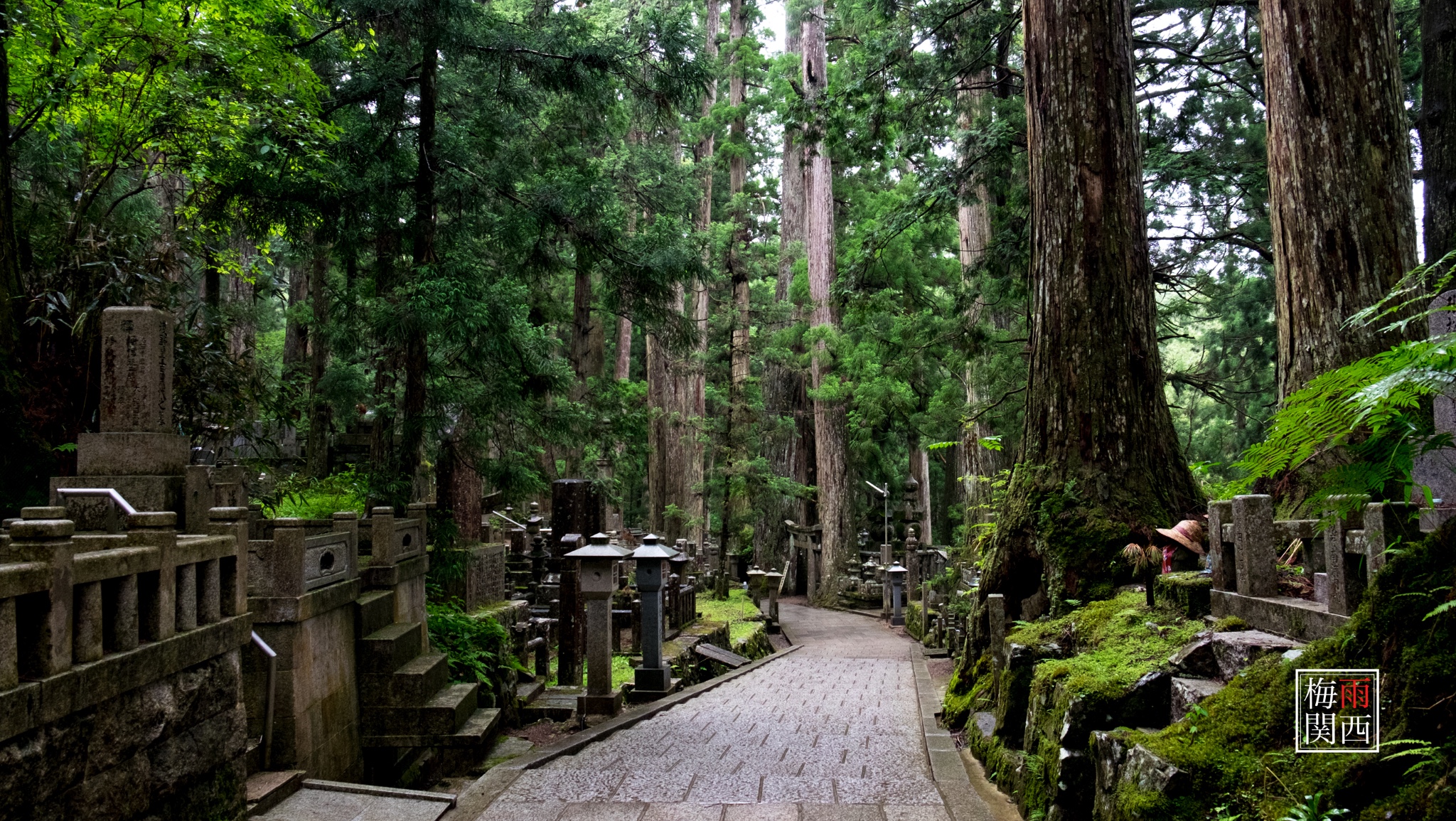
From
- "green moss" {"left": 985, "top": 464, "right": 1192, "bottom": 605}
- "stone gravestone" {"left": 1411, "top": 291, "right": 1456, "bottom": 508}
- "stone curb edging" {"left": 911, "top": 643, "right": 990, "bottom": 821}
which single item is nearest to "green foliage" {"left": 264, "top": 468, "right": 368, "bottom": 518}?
"stone curb edging" {"left": 911, "top": 643, "right": 990, "bottom": 821}

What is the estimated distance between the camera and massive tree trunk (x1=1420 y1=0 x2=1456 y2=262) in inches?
375

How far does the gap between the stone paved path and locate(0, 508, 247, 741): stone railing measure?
1.95 metres

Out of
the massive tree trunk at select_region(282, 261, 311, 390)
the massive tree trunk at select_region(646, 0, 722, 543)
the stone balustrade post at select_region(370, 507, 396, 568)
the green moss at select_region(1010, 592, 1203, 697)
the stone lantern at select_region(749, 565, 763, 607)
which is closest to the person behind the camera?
the green moss at select_region(1010, 592, 1203, 697)

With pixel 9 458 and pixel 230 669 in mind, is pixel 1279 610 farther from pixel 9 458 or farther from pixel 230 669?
pixel 9 458

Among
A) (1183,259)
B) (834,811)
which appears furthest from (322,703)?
(1183,259)

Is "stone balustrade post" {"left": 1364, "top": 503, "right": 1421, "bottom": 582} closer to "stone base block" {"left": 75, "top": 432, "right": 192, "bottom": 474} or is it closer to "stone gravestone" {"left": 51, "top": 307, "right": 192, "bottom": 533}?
"stone gravestone" {"left": 51, "top": 307, "right": 192, "bottom": 533}

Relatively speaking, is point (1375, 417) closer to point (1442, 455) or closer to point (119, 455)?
point (1442, 455)

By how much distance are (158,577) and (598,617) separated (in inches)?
171

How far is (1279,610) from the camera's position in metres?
3.99

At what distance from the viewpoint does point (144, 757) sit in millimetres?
4105

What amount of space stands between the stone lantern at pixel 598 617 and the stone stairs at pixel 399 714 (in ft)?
3.37

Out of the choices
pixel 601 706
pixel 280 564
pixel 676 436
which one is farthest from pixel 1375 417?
pixel 676 436

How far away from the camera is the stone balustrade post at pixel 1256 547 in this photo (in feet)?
14.1

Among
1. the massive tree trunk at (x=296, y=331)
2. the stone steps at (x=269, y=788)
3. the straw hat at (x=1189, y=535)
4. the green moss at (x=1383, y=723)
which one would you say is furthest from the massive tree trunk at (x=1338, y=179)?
the massive tree trunk at (x=296, y=331)
